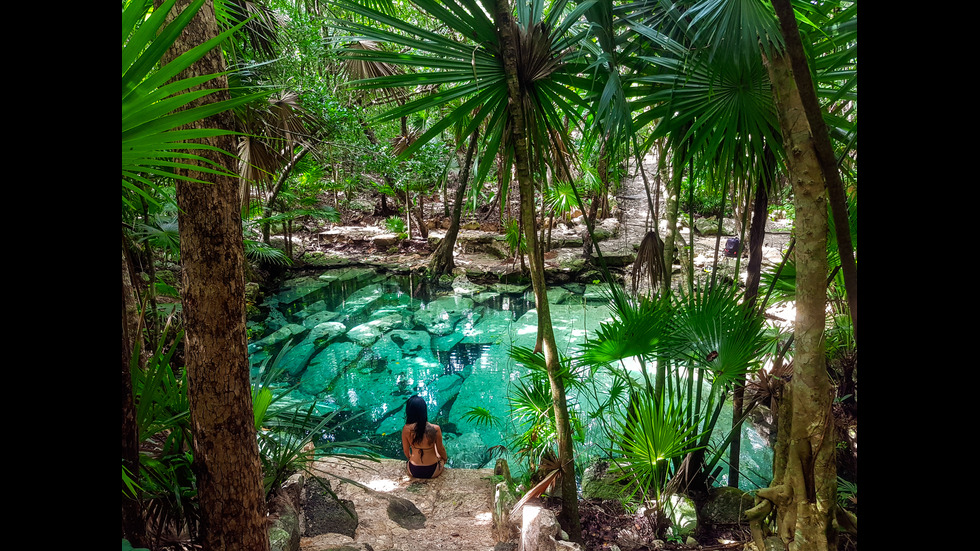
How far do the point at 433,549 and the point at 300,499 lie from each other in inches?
43.7

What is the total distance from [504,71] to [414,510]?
3143 millimetres

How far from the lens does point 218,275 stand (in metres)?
1.71

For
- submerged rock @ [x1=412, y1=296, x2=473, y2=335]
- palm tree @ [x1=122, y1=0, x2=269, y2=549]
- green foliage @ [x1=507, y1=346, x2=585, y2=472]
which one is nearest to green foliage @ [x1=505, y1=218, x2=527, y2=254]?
green foliage @ [x1=507, y1=346, x2=585, y2=472]

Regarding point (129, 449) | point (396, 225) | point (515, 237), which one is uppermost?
point (396, 225)

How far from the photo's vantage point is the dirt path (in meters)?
3.11

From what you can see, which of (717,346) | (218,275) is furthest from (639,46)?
(218,275)

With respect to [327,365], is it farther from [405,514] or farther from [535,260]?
[535,260]

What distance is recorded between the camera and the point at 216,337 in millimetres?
1719

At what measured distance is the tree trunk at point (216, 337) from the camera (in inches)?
66.2

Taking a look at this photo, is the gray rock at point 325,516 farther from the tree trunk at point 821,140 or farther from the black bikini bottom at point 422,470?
the tree trunk at point 821,140

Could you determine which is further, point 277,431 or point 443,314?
point 443,314

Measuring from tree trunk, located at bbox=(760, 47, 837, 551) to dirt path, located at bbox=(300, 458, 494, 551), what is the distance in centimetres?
210

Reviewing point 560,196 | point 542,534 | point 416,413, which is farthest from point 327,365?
point 542,534
